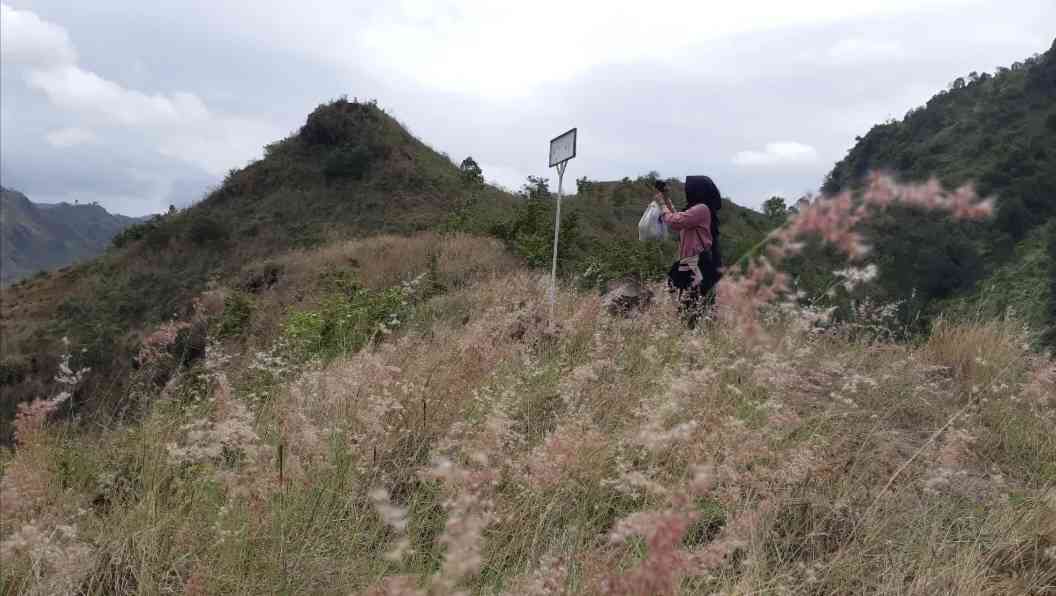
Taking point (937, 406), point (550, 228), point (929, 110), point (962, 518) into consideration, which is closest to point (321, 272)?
point (550, 228)

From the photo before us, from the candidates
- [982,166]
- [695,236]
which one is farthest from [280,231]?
[982,166]

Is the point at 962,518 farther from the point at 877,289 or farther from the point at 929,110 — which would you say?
the point at 929,110

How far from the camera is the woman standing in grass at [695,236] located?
16.2 feet

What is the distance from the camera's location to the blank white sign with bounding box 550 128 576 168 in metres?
4.89

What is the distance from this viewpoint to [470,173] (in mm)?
27078

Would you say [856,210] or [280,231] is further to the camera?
[280,231]

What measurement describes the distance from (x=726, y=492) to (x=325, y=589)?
1.12 m

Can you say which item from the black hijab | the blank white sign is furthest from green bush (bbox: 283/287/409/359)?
the black hijab

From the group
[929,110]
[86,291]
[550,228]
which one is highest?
[929,110]

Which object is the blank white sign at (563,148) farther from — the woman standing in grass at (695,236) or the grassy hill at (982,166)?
the grassy hill at (982,166)

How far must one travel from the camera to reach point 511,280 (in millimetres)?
8266

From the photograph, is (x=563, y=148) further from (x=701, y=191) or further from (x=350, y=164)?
(x=350, y=164)

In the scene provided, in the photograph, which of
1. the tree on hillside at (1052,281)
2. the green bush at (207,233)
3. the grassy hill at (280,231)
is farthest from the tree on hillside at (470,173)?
the tree on hillside at (1052,281)

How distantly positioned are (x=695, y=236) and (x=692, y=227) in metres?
0.09
